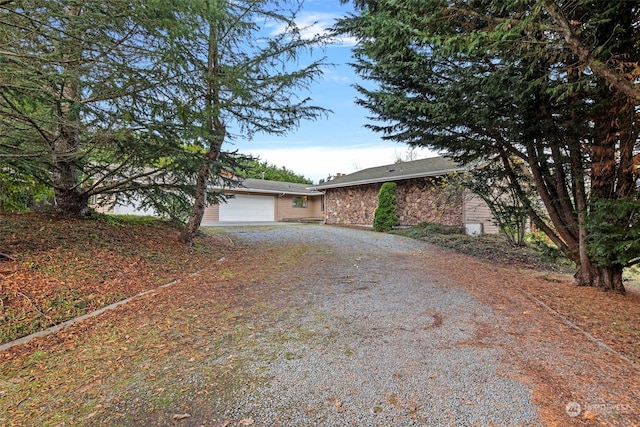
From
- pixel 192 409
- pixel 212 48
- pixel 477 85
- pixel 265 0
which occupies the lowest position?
pixel 192 409

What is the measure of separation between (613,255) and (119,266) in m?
7.96

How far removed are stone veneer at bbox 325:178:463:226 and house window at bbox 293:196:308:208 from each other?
16.3ft

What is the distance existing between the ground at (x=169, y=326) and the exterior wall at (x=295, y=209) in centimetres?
1636

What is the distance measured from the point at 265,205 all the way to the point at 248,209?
1.52 meters

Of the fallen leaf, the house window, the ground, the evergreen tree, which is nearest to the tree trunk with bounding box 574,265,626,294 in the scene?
the evergreen tree

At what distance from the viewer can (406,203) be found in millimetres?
14977

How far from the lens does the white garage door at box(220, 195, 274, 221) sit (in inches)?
770

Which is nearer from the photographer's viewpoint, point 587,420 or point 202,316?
point 587,420

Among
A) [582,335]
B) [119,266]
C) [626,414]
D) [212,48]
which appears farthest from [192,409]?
[212,48]

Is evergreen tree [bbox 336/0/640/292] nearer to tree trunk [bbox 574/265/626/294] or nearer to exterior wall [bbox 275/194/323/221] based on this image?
tree trunk [bbox 574/265/626/294]

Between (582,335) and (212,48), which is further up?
(212,48)

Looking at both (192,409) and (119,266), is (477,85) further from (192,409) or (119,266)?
(119,266)

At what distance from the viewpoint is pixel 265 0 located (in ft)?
24.3

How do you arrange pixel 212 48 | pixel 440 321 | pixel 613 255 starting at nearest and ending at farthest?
pixel 440 321 → pixel 613 255 → pixel 212 48
